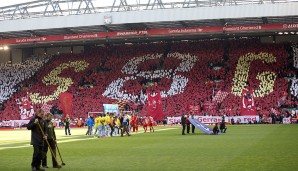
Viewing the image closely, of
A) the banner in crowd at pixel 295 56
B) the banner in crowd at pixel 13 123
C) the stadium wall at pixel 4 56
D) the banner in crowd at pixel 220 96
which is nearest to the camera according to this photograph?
the banner in crowd at pixel 220 96

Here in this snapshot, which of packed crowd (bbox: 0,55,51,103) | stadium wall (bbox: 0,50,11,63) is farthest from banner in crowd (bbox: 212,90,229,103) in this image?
stadium wall (bbox: 0,50,11,63)

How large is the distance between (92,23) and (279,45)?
24528 millimetres

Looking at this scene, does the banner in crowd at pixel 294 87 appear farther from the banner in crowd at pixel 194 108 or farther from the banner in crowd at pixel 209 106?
the banner in crowd at pixel 194 108

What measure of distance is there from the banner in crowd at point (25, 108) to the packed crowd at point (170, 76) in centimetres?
73

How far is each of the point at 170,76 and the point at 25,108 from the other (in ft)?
63.1

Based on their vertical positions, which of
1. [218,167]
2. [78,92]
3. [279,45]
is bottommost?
[218,167]

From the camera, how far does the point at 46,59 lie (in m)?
77.1

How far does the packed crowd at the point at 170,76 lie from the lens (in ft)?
194

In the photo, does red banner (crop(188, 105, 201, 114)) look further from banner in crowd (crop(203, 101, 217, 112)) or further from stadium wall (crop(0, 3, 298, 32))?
stadium wall (crop(0, 3, 298, 32))

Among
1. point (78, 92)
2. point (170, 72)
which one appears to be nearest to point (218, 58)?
point (170, 72)

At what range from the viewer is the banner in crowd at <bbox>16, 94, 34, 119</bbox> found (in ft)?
210

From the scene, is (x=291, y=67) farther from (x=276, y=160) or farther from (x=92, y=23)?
(x=276, y=160)

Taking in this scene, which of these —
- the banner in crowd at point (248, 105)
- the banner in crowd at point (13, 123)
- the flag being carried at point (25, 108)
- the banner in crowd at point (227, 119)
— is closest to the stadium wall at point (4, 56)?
the flag being carried at point (25, 108)

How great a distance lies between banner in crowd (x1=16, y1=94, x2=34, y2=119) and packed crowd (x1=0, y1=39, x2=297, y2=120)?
0.73 m
